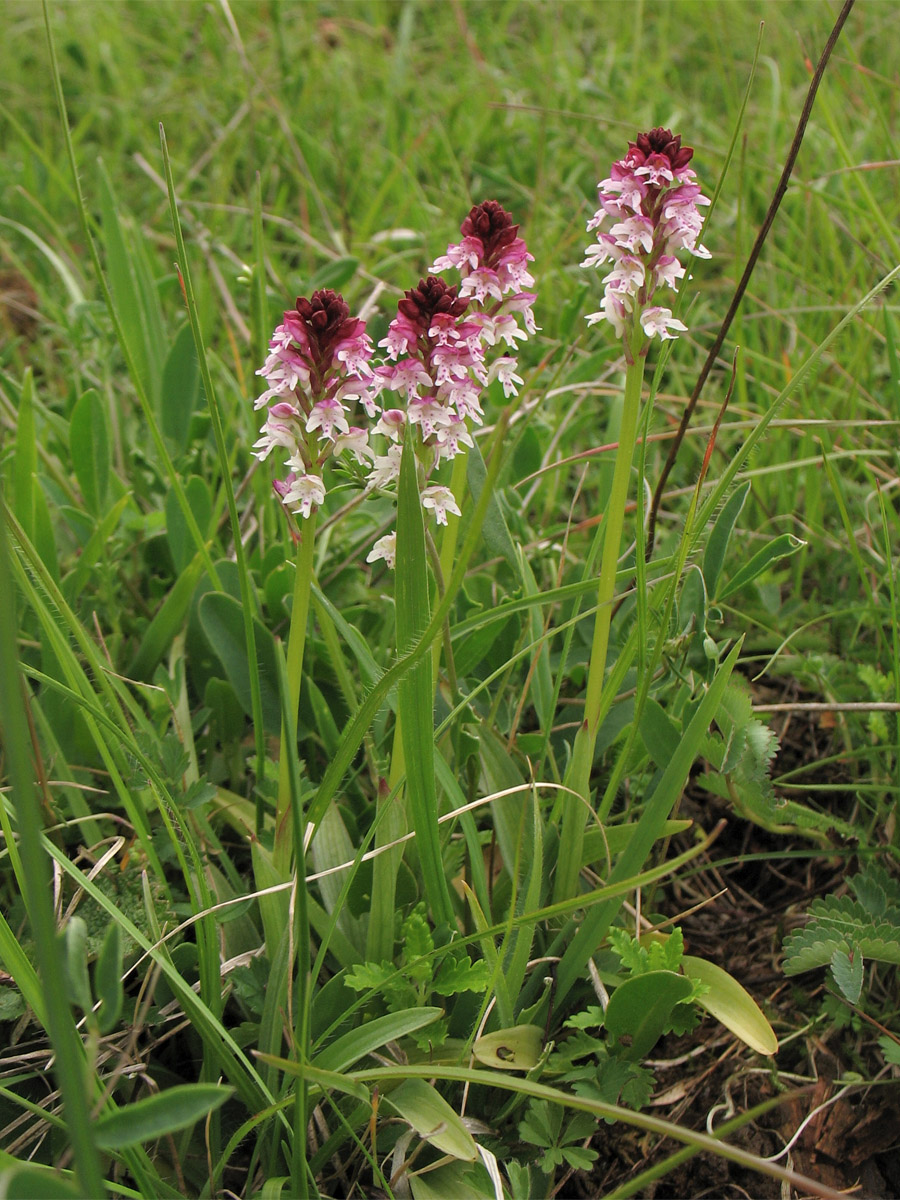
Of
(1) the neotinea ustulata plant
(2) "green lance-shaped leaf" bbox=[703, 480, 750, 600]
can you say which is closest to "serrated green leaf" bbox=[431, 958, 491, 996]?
(1) the neotinea ustulata plant

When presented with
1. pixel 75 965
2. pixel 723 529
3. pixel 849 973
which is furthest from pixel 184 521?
pixel 849 973

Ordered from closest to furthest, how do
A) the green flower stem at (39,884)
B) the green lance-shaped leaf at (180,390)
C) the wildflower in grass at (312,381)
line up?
the green flower stem at (39,884)
the wildflower in grass at (312,381)
the green lance-shaped leaf at (180,390)

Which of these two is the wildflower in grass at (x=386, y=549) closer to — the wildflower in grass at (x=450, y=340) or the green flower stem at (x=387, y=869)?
the wildflower in grass at (x=450, y=340)

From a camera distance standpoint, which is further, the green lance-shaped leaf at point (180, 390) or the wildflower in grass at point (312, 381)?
the green lance-shaped leaf at point (180, 390)

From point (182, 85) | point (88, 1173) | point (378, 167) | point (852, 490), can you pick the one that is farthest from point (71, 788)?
point (182, 85)

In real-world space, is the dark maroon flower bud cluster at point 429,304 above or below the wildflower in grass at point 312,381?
above

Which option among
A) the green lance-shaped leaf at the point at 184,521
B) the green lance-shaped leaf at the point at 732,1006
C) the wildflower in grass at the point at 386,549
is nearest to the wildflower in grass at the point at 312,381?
the wildflower in grass at the point at 386,549
